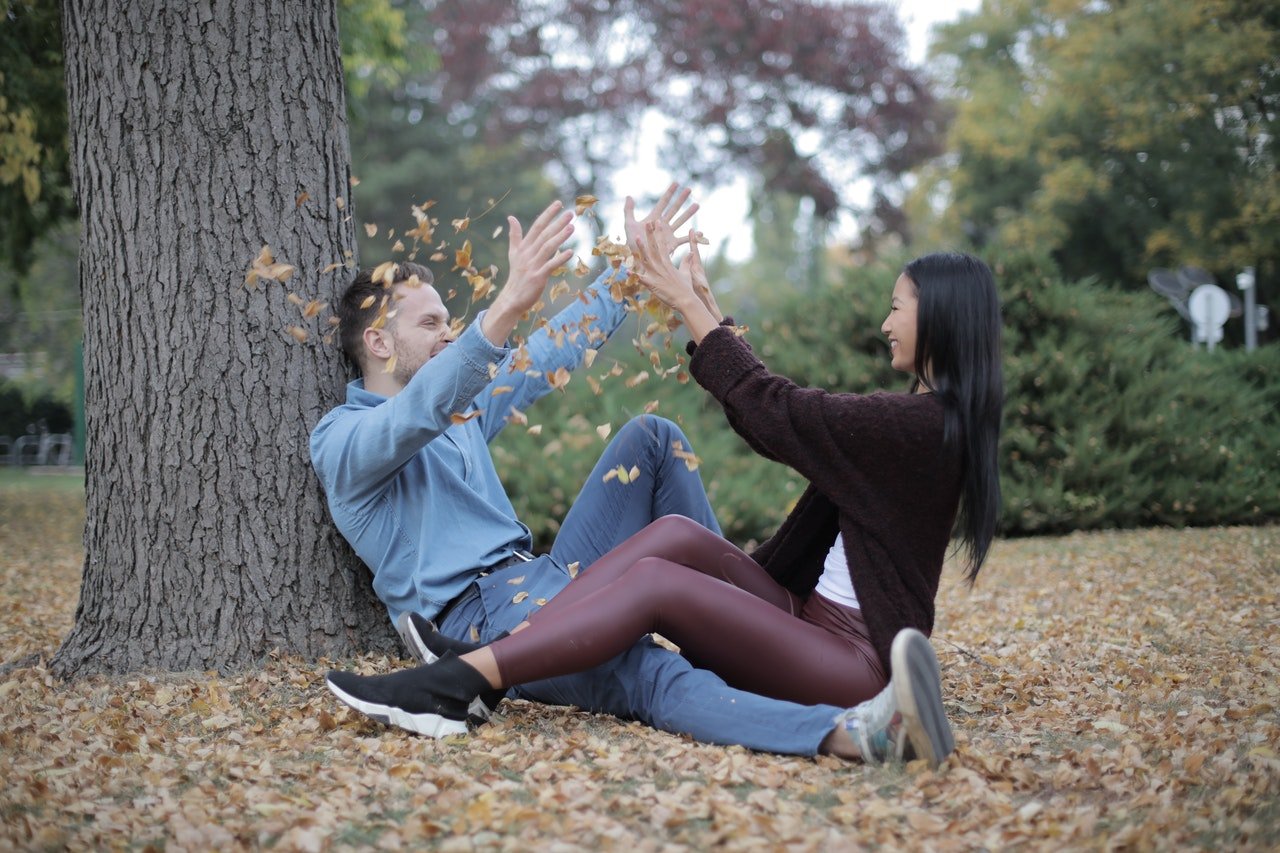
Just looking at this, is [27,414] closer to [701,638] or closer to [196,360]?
[196,360]

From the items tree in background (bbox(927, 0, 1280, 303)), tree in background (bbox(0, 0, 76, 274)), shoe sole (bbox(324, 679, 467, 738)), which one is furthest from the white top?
tree in background (bbox(927, 0, 1280, 303))

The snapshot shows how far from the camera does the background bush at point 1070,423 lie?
9.05 meters

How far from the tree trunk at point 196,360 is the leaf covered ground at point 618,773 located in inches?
9.2

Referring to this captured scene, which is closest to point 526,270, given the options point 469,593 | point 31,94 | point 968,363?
point 469,593

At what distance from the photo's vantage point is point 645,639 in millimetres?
3471

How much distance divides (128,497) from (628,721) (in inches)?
76.2

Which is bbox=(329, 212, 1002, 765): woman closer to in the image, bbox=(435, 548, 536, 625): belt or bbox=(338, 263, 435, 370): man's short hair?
bbox=(435, 548, 536, 625): belt

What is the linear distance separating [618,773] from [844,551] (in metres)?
0.91

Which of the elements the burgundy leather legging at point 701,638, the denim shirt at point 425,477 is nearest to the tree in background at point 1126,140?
the denim shirt at point 425,477

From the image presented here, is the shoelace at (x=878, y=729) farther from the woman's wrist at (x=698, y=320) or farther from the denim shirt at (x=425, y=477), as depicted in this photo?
the denim shirt at (x=425, y=477)

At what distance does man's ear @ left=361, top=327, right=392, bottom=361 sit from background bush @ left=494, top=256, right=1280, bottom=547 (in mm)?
4443

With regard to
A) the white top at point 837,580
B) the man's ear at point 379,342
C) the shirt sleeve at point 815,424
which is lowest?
the white top at point 837,580

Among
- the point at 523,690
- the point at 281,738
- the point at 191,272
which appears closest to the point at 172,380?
the point at 191,272

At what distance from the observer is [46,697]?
3.72 meters
